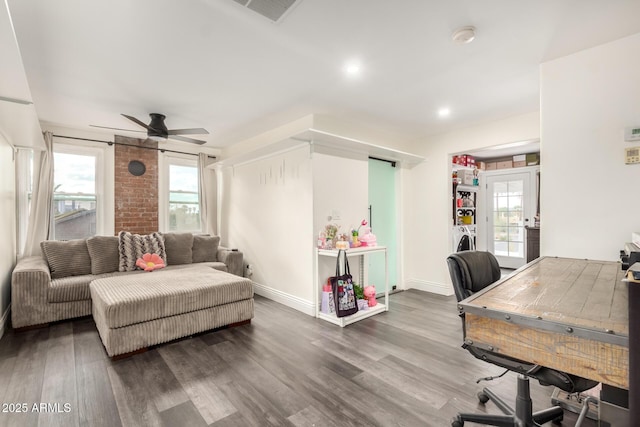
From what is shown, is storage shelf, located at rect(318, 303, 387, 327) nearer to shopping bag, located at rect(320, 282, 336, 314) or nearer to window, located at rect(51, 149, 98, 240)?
shopping bag, located at rect(320, 282, 336, 314)

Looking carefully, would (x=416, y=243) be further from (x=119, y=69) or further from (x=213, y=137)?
(x=119, y=69)

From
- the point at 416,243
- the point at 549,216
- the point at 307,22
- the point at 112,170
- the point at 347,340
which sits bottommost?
the point at 347,340

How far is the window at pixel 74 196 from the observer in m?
4.15

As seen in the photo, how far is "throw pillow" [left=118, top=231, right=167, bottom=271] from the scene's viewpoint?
3924 mm

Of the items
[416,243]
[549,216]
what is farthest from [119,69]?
[416,243]

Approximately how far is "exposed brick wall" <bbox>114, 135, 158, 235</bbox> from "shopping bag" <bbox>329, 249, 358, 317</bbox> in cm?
335

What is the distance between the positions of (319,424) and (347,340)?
45.8 inches

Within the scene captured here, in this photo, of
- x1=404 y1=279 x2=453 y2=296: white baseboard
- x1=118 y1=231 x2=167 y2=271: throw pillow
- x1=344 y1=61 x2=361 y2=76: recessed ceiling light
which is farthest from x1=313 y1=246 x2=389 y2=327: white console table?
x1=118 y1=231 x2=167 y2=271: throw pillow

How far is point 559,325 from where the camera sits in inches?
37.3

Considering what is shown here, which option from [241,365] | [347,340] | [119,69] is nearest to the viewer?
[241,365]

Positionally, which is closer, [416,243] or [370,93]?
[370,93]

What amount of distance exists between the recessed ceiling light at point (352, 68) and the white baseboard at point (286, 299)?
2.50m

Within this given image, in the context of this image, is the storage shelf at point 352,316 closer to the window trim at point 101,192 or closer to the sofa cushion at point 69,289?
the sofa cushion at point 69,289

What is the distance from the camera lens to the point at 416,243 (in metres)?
4.72
